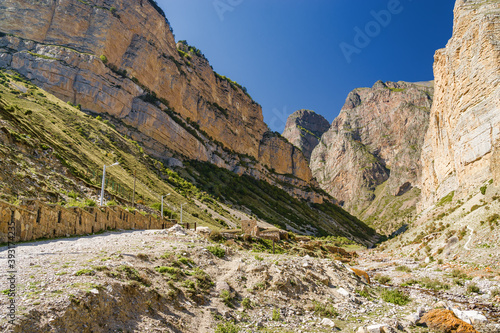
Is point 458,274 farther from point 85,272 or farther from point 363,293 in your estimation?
point 85,272

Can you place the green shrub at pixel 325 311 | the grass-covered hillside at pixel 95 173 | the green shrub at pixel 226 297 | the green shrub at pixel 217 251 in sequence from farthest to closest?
the grass-covered hillside at pixel 95 173 < the green shrub at pixel 217 251 < the green shrub at pixel 325 311 < the green shrub at pixel 226 297

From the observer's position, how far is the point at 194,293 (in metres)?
10.8

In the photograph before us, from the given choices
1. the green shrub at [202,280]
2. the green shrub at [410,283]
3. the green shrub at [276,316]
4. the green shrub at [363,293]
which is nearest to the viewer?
the green shrub at [276,316]

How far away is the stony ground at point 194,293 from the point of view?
704cm

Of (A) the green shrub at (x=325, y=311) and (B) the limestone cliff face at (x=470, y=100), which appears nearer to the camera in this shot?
(A) the green shrub at (x=325, y=311)

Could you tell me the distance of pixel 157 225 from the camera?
99.8 feet

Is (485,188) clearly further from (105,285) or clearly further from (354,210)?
(354,210)

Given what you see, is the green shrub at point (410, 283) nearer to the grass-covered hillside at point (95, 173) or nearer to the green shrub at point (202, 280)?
the green shrub at point (202, 280)

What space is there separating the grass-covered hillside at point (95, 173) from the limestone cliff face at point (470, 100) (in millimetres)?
38361

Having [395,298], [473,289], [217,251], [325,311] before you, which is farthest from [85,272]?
[473,289]

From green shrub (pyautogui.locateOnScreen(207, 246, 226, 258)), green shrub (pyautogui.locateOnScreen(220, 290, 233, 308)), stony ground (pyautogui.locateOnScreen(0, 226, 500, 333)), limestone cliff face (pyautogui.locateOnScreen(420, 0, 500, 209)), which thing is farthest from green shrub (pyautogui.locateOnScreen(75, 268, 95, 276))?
limestone cliff face (pyautogui.locateOnScreen(420, 0, 500, 209))

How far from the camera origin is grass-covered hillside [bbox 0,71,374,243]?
21.3 m

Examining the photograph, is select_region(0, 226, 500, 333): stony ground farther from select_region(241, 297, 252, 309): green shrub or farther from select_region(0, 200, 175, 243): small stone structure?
select_region(0, 200, 175, 243): small stone structure

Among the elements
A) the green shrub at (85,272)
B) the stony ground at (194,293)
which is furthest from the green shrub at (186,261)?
the green shrub at (85,272)
